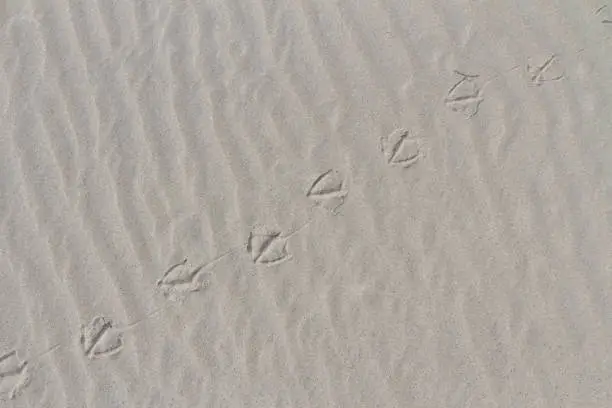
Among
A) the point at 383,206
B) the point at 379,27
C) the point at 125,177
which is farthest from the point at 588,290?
the point at 125,177

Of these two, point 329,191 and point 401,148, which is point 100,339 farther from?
point 401,148

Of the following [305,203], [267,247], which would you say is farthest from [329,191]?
[267,247]

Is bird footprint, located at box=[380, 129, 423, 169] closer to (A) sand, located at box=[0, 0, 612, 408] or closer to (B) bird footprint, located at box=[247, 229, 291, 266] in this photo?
(A) sand, located at box=[0, 0, 612, 408]

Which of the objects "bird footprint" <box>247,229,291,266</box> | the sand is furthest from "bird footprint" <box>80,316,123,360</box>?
"bird footprint" <box>247,229,291,266</box>

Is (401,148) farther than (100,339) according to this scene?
Yes

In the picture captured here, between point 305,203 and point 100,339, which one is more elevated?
point 305,203

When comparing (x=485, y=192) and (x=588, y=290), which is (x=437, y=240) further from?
(x=588, y=290)

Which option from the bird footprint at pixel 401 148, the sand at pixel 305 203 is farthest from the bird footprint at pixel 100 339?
the bird footprint at pixel 401 148

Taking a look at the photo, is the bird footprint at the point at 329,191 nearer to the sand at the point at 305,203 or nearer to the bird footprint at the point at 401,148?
the sand at the point at 305,203

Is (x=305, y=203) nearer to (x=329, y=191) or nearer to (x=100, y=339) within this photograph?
(x=329, y=191)

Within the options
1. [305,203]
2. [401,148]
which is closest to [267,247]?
[305,203]
